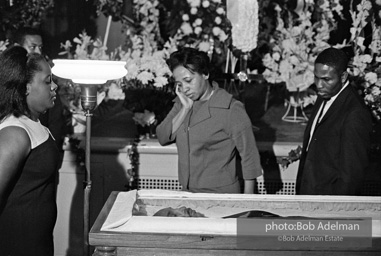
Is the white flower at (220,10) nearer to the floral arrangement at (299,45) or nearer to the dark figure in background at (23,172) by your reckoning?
the floral arrangement at (299,45)

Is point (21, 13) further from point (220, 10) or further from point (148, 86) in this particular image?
point (220, 10)

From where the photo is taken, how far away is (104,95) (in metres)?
4.70

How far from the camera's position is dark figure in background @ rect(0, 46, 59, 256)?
2867 mm

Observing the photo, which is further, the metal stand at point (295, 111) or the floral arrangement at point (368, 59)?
the metal stand at point (295, 111)

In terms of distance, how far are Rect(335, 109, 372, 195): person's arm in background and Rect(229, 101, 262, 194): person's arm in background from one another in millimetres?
444

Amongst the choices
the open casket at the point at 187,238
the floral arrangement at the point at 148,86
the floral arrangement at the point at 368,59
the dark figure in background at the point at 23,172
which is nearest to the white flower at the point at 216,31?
the floral arrangement at the point at 148,86

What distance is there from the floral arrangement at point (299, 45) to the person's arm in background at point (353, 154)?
1284mm

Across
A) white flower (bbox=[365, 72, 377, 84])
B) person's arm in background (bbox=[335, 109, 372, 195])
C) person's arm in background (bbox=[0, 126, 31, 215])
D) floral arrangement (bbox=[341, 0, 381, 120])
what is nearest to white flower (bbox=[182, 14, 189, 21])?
floral arrangement (bbox=[341, 0, 381, 120])

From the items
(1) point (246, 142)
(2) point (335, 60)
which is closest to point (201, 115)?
(1) point (246, 142)

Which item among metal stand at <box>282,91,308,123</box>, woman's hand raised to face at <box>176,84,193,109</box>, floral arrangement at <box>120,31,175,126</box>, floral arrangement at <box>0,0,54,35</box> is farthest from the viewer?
floral arrangement at <box>0,0,54,35</box>

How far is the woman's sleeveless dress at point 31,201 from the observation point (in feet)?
9.52

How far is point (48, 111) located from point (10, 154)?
6.44ft

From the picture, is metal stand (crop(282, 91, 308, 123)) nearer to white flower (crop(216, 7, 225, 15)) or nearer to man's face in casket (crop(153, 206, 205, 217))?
white flower (crop(216, 7, 225, 15))

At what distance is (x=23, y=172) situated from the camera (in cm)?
289
